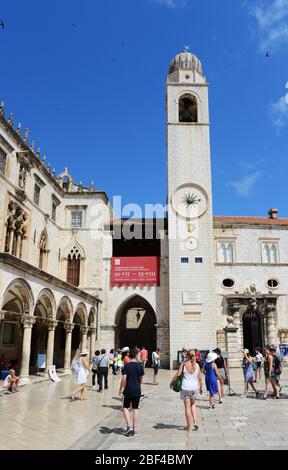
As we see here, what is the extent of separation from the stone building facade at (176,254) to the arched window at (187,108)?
3.4 inches

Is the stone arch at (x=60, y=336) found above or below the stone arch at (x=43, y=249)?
below

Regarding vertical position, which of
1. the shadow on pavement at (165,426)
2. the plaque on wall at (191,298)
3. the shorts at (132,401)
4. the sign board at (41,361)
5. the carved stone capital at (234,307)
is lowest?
the shadow on pavement at (165,426)

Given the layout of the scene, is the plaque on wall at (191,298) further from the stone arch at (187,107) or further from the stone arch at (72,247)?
the stone arch at (187,107)

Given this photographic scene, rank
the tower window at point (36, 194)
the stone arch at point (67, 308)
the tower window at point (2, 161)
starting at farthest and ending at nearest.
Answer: the tower window at point (36, 194) < the stone arch at point (67, 308) < the tower window at point (2, 161)

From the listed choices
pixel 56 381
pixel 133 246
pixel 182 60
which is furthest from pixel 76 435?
pixel 182 60

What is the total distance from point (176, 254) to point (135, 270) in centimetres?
338

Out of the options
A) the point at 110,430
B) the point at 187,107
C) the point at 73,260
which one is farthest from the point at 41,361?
the point at 187,107

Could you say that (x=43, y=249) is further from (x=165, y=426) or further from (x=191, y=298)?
(x=165, y=426)

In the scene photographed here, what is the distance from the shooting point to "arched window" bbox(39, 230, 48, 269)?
26.5 metres

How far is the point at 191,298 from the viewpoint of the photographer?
1108 inches

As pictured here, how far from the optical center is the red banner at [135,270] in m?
29.5

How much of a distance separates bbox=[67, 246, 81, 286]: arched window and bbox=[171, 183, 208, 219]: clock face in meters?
8.28

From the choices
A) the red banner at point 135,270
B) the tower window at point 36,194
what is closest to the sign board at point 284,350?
the red banner at point 135,270

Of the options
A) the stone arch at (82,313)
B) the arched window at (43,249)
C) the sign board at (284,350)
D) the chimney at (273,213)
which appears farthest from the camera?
the chimney at (273,213)
